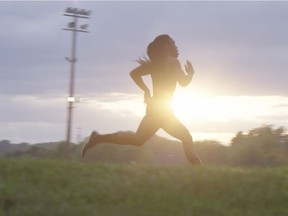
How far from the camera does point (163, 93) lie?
11031 mm

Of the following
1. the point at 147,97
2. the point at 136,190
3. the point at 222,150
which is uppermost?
the point at 147,97

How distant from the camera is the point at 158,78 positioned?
11.0 metres

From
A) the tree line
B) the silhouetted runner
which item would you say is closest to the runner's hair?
the silhouetted runner

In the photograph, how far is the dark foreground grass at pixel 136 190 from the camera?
815 centimetres

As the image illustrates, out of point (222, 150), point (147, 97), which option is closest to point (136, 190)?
point (147, 97)

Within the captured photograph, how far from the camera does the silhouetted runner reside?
1097 centimetres

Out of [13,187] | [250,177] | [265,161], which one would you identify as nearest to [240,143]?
[265,161]

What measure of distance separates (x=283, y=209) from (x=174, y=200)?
4.05ft

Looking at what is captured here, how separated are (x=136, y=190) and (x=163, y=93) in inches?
101

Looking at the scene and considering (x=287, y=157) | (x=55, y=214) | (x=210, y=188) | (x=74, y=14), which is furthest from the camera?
(x=74, y=14)

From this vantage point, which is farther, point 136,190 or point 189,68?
point 189,68

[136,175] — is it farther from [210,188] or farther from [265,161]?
[265,161]

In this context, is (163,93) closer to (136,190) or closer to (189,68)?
(189,68)

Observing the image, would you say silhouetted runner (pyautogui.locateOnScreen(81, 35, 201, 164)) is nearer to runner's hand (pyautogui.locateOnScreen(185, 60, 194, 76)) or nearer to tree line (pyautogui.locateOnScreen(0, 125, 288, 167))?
runner's hand (pyautogui.locateOnScreen(185, 60, 194, 76))
